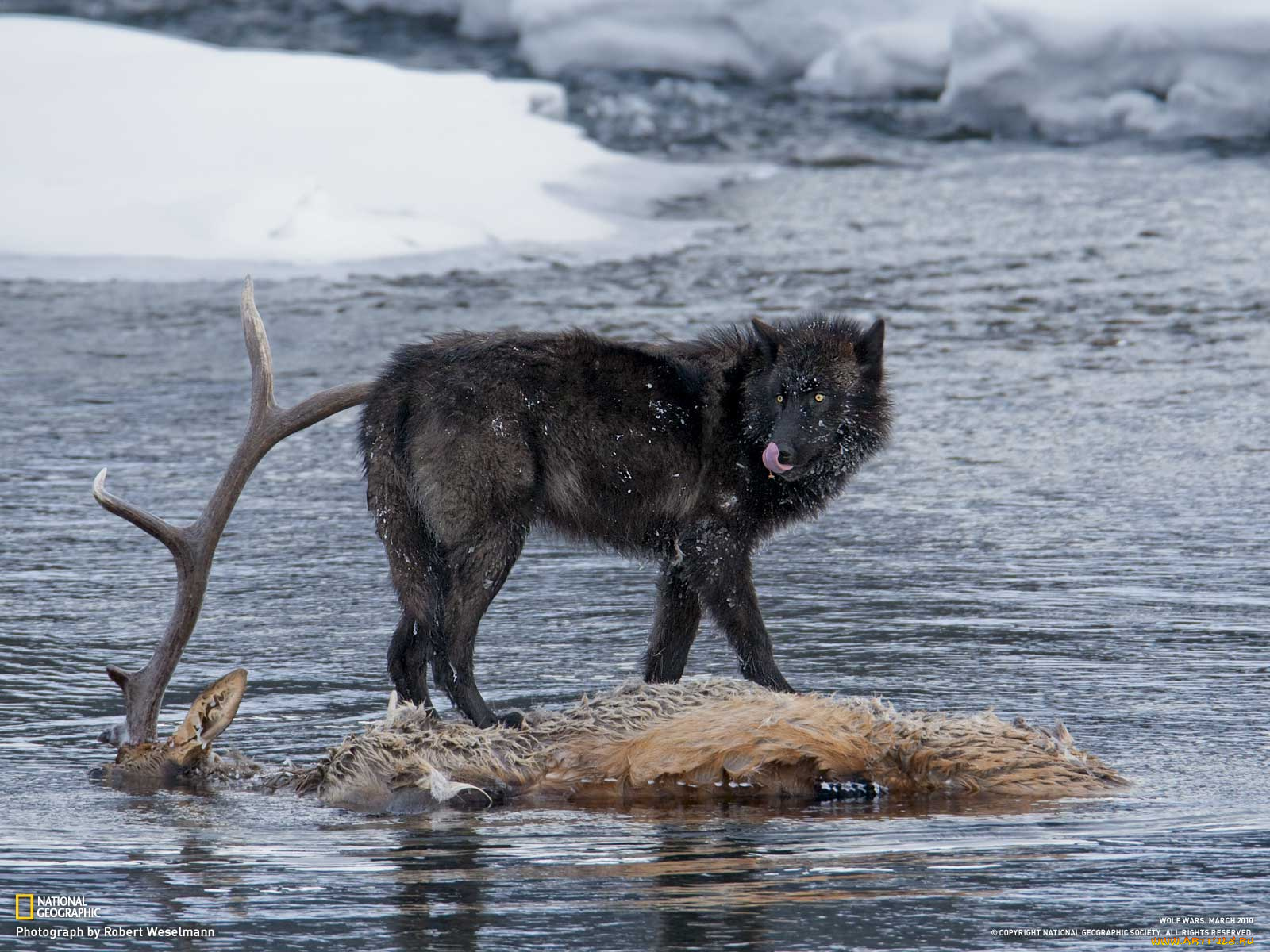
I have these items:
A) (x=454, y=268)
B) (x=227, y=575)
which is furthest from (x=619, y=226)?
(x=227, y=575)

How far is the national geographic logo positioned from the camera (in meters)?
4.65

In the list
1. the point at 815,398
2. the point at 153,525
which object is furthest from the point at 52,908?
the point at 815,398

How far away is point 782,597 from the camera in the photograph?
8453mm

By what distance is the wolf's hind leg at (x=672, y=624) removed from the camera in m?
7.19

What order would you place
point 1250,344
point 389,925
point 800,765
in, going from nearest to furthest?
point 389,925 < point 800,765 < point 1250,344

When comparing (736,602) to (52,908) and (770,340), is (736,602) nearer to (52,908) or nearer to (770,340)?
(770,340)

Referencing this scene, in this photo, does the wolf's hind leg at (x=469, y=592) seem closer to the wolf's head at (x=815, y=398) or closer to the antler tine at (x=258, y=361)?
the antler tine at (x=258, y=361)

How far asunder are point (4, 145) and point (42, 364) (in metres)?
3.98

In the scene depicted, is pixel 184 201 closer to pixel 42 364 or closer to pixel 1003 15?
pixel 42 364

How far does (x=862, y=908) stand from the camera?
4582 mm

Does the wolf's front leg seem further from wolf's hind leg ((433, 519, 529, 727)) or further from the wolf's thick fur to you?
the wolf's thick fur

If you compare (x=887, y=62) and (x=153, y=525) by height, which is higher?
(x=887, y=62)

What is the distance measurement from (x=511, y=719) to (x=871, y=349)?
84.1 inches

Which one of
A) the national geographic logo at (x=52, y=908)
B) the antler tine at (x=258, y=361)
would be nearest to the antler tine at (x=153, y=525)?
the antler tine at (x=258, y=361)
